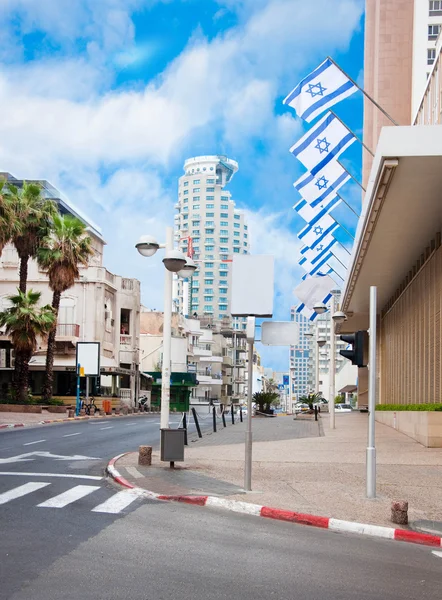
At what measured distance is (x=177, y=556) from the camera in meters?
7.88

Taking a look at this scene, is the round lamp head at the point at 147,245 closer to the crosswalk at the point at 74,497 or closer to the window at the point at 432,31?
the crosswalk at the point at 74,497

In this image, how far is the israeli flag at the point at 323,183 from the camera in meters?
29.8

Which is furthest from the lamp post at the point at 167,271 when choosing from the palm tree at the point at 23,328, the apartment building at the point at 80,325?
the apartment building at the point at 80,325

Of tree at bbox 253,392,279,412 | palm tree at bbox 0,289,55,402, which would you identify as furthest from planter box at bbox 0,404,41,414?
tree at bbox 253,392,279,412

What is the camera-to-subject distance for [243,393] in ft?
535

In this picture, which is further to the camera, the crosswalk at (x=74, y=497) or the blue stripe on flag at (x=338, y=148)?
the blue stripe on flag at (x=338, y=148)

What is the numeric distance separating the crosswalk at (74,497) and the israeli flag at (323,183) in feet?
58.3

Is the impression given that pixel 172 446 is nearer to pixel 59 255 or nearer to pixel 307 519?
pixel 307 519

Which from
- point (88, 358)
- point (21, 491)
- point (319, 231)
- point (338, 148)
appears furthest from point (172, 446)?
point (88, 358)

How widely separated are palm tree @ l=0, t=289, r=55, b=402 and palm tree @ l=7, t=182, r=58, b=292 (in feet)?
5.51

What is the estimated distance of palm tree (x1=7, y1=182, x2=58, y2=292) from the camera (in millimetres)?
51094

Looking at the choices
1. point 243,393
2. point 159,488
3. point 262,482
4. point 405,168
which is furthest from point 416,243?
point 243,393

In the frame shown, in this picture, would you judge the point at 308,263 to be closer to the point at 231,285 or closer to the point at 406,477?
the point at 406,477

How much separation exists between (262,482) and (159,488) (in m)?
2.10
